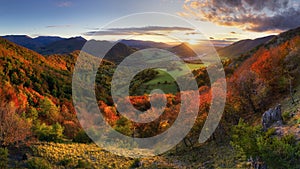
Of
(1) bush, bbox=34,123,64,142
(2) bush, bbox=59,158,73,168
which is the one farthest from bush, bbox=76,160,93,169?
(1) bush, bbox=34,123,64,142

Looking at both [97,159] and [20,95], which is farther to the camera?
[20,95]

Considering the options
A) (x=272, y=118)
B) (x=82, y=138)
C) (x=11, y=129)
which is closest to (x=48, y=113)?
(x=82, y=138)

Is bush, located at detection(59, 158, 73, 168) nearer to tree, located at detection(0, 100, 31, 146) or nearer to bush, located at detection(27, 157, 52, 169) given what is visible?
bush, located at detection(27, 157, 52, 169)

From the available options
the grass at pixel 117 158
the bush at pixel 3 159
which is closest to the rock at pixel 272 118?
the grass at pixel 117 158

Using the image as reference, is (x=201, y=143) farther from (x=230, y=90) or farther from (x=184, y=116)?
(x=230, y=90)

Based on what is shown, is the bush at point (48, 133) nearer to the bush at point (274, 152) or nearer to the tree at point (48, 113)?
the bush at point (274, 152)

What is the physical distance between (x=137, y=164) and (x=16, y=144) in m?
12.3

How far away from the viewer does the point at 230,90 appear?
42281 mm

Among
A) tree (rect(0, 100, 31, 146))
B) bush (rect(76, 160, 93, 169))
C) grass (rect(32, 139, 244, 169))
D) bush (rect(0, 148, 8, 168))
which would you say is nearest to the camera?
bush (rect(0, 148, 8, 168))

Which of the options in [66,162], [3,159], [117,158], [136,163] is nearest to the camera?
[3,159]

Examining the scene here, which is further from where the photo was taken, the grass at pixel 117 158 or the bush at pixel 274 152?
the grass at pixel 117 158

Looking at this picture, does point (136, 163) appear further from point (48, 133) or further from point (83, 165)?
point (48, 133)

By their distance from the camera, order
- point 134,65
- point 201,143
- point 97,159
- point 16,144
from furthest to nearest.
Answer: point 134,65 < point 201,143 < point 97,159 < point 16,144

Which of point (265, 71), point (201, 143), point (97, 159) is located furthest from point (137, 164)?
point (265, 71)
